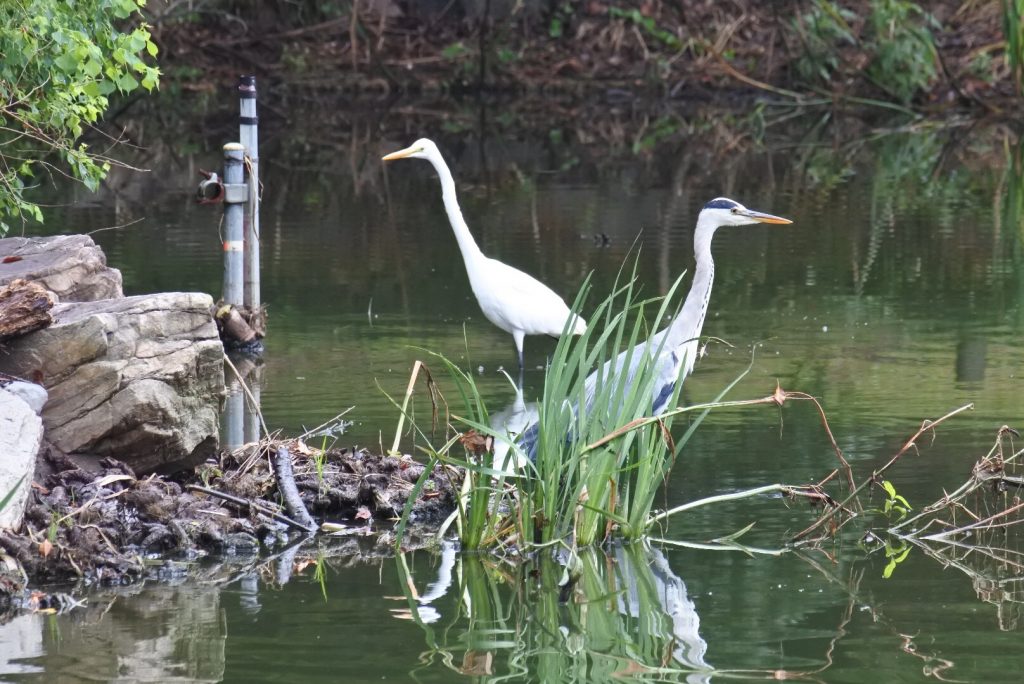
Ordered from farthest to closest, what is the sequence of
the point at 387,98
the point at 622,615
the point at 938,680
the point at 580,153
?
1. the point at 387,98
2. the point at 580,153
3. the point at 622,615
4. the point at 938,680

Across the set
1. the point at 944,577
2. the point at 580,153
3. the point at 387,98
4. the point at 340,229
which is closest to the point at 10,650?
the point at 944,577

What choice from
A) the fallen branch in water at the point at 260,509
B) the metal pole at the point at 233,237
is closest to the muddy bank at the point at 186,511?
the fallen branch in water at the point at 260,509

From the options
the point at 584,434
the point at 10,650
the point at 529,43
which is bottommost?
the point at 10,650

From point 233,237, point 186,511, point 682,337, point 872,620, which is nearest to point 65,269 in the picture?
point 186,511

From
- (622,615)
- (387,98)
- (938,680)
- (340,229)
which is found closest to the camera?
(938,680)

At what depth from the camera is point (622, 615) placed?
534 cm

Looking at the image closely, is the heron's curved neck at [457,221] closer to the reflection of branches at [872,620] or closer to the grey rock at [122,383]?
the grey rock at [122,383]

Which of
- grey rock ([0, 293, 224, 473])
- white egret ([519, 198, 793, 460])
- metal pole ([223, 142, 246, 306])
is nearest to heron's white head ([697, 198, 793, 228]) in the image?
white egret ([519, 198, 793, 460])

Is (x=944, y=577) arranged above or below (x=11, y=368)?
below

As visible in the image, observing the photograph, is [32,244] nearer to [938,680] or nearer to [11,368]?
[11,368]

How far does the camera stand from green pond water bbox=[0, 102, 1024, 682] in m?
4.96

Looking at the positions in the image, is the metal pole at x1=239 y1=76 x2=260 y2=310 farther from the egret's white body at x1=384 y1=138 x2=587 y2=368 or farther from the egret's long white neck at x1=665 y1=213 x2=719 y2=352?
the egret's long white neck at x1=665 y1=213 x2=719 y2=352

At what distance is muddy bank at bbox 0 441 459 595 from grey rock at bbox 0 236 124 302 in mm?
1430

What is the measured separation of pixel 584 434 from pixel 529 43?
27240 mm
